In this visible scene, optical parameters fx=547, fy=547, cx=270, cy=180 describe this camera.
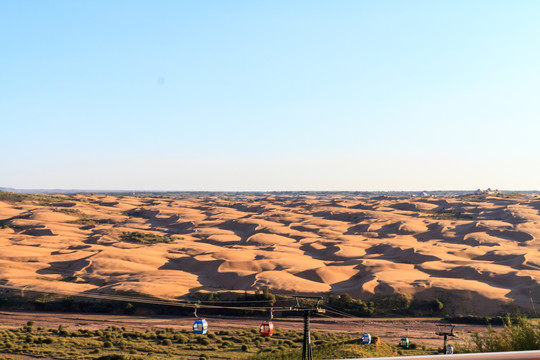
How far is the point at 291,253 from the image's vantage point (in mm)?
69438

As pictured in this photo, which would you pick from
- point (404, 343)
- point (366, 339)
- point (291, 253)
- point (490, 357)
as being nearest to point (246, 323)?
point (366, 339)

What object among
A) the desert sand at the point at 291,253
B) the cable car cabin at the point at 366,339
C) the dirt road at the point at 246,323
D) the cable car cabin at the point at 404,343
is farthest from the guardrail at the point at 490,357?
the desert sand at the point at 291,253

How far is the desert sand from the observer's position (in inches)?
1890

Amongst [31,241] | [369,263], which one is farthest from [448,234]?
[31,241]

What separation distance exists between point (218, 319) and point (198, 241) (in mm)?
41952

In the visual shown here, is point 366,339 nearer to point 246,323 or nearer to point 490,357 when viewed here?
point 246,323

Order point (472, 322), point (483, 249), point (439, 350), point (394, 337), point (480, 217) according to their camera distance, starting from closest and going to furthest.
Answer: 1. point (439, 350)
2. point (394, 337)
3. point (472, 322)
4. point (483, 249)
5. point (480, 217)

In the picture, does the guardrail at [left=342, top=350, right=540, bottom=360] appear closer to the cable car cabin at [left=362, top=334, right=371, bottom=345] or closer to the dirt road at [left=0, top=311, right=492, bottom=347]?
the cable car cabin at [left=362, top=334, right=371, bottom=345]

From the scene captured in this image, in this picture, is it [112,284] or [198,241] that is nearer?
[112,284]

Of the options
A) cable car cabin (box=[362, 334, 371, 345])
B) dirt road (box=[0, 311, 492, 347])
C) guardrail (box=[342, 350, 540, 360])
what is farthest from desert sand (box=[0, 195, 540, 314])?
guardrail (box=[342, 350, 540, 360])

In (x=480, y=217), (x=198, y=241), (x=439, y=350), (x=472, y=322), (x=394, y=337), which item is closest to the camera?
(x=439, y=350)

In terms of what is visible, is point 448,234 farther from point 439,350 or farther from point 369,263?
point 439,350

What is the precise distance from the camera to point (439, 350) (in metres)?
30.7

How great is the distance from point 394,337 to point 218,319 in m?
12.7
